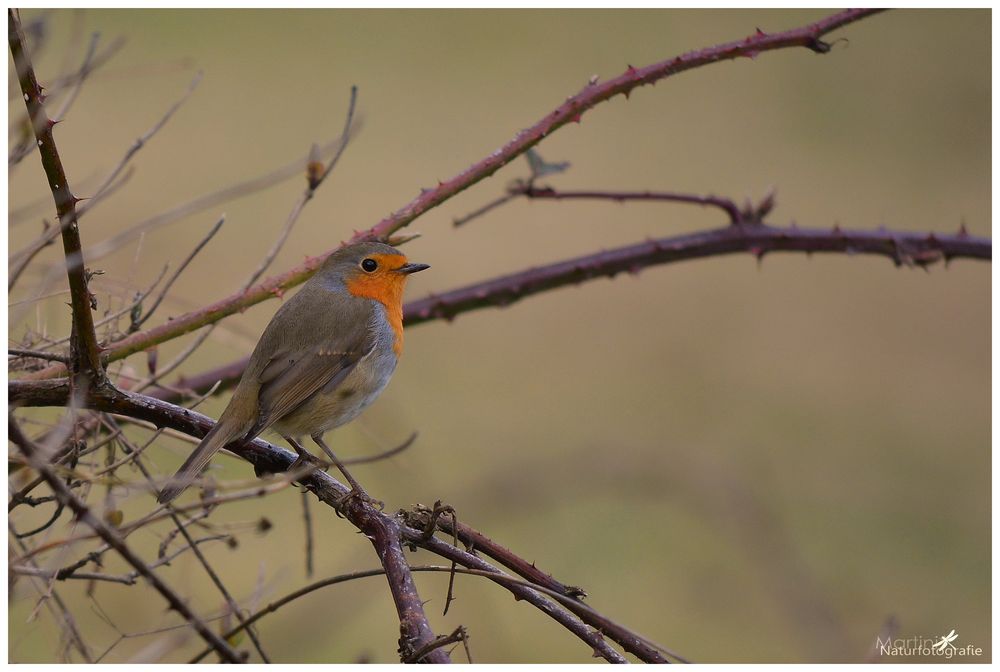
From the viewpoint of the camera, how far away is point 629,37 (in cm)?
357

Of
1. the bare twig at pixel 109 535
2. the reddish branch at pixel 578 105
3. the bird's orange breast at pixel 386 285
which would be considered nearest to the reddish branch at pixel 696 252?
the bird's orange breast at pixel 386 285

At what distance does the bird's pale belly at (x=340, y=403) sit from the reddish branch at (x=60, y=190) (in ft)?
1.85

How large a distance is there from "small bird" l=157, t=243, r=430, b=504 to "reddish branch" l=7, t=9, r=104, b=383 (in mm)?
353

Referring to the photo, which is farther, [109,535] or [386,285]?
[386,285]

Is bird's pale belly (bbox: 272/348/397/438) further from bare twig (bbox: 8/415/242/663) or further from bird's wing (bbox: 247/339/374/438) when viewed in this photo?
bare twig (bbox: 8/415/242/663)

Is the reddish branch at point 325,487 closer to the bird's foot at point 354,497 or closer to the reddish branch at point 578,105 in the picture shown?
the bird's foot at point 354,497

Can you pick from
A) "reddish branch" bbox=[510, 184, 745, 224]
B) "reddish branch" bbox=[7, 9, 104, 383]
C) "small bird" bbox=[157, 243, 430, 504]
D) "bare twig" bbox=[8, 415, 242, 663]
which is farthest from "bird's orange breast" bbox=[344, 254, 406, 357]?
"bare twig" bbox=[8, 415, 242, 663]

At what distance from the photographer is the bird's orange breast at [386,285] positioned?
2012 millimetres

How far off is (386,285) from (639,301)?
2906 millimetres

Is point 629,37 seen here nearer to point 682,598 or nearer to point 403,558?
point 682,598

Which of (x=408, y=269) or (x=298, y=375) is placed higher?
(x=408, y=269)

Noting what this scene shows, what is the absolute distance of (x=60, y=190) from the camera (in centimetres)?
114

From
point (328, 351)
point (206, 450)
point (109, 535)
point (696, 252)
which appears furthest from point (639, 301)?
point (109, 535)

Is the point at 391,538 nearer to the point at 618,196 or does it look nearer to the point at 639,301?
the point at 618,196
